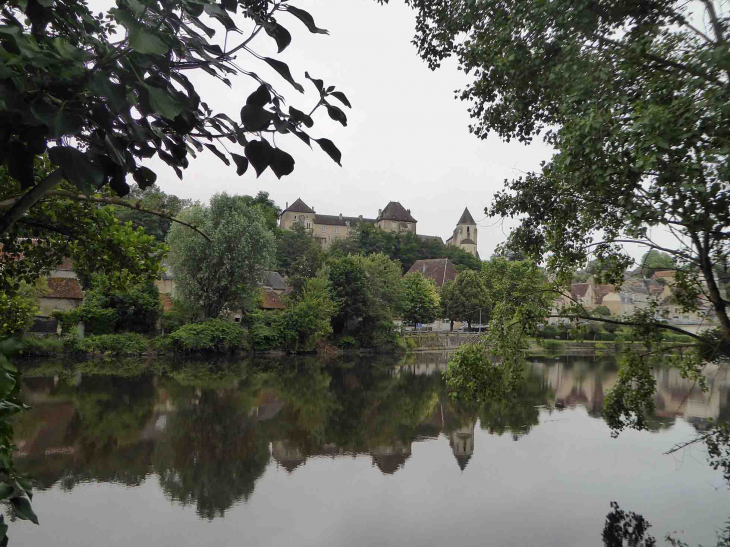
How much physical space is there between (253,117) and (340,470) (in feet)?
32.3

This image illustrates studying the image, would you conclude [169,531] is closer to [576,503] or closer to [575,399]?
[576,503]

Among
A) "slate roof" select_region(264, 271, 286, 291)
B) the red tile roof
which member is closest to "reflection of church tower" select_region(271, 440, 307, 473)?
the red tile roof

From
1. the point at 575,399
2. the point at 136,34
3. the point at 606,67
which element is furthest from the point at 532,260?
the point at 575,399

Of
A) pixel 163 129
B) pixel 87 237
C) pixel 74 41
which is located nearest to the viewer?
pixel 163 129

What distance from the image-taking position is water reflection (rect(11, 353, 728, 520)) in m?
9.99

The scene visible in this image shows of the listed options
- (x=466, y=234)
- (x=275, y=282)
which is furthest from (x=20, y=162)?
(x=466, y=234)

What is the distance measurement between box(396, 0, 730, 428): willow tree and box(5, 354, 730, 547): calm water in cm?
337

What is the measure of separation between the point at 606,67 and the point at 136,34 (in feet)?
17.0

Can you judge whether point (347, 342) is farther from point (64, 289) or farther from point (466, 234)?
point (466, 234)

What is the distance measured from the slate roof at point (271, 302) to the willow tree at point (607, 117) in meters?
34.3

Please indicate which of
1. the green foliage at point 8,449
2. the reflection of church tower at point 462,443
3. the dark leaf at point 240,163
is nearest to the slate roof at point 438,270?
the reflection of church tower at point 462,443

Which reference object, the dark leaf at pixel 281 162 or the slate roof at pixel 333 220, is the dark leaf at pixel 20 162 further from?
the slate roof at pixel 333 220

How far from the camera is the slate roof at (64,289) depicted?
29.7 metres

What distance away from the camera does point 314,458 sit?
11.4 meters
